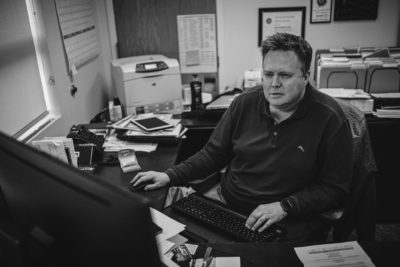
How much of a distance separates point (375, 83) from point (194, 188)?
1459 millimetres

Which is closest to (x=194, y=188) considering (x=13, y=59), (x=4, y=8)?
(x=13, y=59)

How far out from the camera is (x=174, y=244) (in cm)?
117

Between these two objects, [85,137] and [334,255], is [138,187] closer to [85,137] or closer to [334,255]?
[85,137]

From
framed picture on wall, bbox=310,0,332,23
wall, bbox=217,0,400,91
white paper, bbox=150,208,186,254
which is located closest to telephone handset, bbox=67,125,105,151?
white paper, bbox=150,208,186,254

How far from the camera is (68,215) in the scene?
63 cm

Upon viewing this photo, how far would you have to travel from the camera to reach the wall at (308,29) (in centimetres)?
293

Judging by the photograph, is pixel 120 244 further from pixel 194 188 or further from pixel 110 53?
pixel 110 53

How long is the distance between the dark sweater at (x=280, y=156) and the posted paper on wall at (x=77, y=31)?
1.07 meters

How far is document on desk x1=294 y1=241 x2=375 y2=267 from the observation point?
3.68ft

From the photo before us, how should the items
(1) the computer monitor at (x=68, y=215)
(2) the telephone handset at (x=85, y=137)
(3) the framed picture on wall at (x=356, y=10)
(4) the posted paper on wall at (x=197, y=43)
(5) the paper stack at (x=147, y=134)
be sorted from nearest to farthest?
(1) the computer monitor at (x=68, y=215), (2) the telephone handset at (x=85, y=137), (5) the paper stack at (x=147, y=134), (3) the framed picture on wall at (x=356, y=10), (4) the posted paper on wall at (x=197, y=43)

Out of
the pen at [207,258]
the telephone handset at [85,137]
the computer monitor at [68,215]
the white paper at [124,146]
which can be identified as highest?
the computer monitor at [68,215]

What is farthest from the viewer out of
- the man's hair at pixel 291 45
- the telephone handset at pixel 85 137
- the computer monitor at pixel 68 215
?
the telephone handset at pixel 85 137

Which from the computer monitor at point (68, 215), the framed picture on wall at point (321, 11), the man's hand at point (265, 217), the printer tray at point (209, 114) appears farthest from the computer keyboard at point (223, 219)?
the framed picture on wall at point (321, 11)

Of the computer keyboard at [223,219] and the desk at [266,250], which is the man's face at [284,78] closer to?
the computer keyboard at [223,219]
